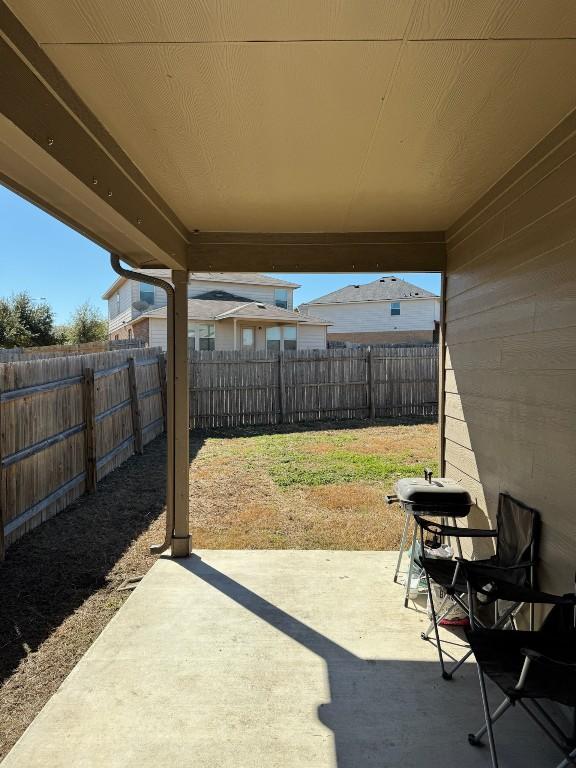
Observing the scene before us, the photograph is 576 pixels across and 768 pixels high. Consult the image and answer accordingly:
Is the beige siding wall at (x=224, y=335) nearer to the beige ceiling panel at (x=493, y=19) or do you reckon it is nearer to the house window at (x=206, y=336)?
the house window at (x=206, y=336)

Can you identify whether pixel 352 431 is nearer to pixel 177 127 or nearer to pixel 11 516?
pixel 11 516

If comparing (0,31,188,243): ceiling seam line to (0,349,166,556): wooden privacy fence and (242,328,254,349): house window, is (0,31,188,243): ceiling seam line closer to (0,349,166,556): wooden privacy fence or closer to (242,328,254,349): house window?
(0,349,166,556): wooden privacy fence

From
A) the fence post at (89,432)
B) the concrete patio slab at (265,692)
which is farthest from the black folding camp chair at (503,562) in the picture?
the fence post at (89,432)

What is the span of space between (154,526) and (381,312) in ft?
64.5

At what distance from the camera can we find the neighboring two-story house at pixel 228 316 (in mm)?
15578

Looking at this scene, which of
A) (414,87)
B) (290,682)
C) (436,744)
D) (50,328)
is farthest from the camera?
(50,328)

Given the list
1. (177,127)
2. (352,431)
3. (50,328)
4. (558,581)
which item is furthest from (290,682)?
(50,328)

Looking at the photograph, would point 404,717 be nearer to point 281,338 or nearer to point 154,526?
point 154,526

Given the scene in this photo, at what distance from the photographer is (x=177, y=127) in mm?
2162

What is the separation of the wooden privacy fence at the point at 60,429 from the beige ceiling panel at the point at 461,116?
134 inches

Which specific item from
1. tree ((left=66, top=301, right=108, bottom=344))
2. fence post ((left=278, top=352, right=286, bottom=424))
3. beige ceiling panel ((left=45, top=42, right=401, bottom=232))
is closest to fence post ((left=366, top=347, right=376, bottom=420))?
fence post ((left=278, top=352, right=286, bottom=424))

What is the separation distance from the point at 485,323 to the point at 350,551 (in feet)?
6.80

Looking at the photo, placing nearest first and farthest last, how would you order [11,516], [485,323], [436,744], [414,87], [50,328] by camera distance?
[414,87] < [436,744] < [485,323] < [11,516] < [50,328]

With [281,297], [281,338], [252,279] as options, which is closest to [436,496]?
[281,338]
